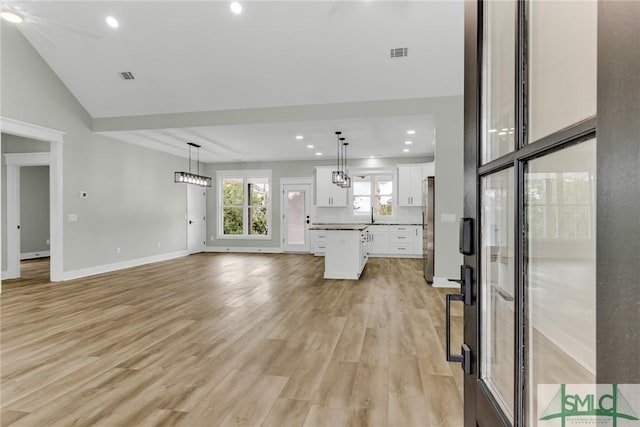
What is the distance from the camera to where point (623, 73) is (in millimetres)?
347

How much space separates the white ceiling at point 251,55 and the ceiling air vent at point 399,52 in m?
0.07

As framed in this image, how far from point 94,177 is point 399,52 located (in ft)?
20.0

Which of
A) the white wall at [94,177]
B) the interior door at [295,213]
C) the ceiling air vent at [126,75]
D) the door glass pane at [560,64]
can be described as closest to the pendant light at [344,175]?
the interior door at [295,213]

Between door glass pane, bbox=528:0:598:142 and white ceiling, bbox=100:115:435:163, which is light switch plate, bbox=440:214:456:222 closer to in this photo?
white ceiling, bbox=100:115:435:163

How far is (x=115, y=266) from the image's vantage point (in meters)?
7.00

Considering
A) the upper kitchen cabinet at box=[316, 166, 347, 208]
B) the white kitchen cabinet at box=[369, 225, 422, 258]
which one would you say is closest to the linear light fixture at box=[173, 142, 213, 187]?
the upper kitchen cabinet at box=[316, 166, 347, 208]

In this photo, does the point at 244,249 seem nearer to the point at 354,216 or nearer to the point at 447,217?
the point at 354,216

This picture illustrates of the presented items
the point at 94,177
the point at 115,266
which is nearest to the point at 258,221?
the point at 115,266

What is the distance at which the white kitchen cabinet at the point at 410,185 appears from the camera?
29.5 feet

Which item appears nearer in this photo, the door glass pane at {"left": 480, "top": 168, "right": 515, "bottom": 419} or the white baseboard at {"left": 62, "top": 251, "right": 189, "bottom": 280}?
the door glass pane at {"left": 480, "top": 168, "right": 515, "bottom": 419}

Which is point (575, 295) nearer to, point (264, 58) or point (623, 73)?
point (623, 73)

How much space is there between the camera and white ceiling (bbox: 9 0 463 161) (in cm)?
408

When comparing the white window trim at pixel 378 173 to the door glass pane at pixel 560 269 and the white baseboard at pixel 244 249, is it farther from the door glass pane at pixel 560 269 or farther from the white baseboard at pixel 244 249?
the door glass pane at pixel 560 269

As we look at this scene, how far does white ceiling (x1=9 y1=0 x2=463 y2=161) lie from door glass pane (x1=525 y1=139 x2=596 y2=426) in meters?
3.53
